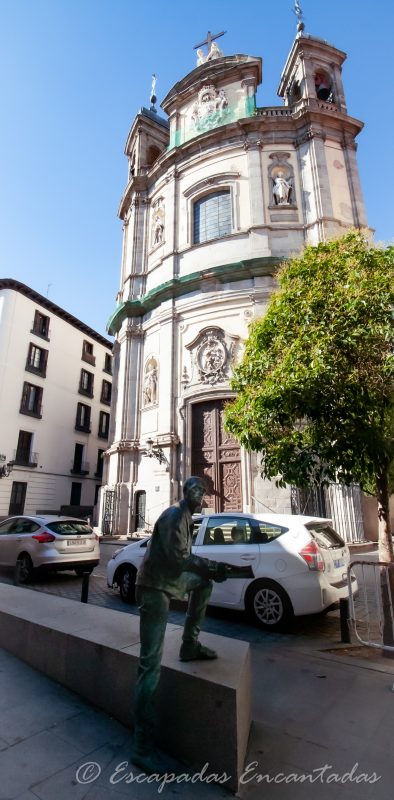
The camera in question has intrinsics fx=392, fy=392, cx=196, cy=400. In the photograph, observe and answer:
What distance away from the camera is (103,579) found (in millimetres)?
9266

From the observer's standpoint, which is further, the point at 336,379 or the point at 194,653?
the point at 336,379

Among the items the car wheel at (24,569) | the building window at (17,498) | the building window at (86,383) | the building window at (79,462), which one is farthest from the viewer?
the building window at (86,383)

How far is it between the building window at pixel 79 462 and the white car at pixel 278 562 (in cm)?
2360

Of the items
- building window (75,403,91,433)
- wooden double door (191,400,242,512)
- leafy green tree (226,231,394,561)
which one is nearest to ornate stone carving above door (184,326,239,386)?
wooden double door (191,400,242,512)

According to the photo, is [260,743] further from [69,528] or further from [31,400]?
[31,400]

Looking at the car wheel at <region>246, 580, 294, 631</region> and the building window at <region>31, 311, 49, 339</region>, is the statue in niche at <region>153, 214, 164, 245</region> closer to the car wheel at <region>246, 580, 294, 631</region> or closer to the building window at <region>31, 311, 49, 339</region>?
the building window at <region>31, 311, 49, 339</region>

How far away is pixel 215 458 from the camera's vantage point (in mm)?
15594

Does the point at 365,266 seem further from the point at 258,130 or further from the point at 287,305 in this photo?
the point at 258,130

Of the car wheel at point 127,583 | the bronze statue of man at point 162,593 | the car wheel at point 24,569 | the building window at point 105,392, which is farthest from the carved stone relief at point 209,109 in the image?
the bronze statue of man at point 162,593

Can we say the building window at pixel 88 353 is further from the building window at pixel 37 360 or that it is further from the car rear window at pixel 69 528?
the car rear window at pixel 69 528

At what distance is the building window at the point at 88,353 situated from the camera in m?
31.2

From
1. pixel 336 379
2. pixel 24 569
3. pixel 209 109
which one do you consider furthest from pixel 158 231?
pixel 336 379

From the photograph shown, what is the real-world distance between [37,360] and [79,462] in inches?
313

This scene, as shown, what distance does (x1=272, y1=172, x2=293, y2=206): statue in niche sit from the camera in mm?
17609
